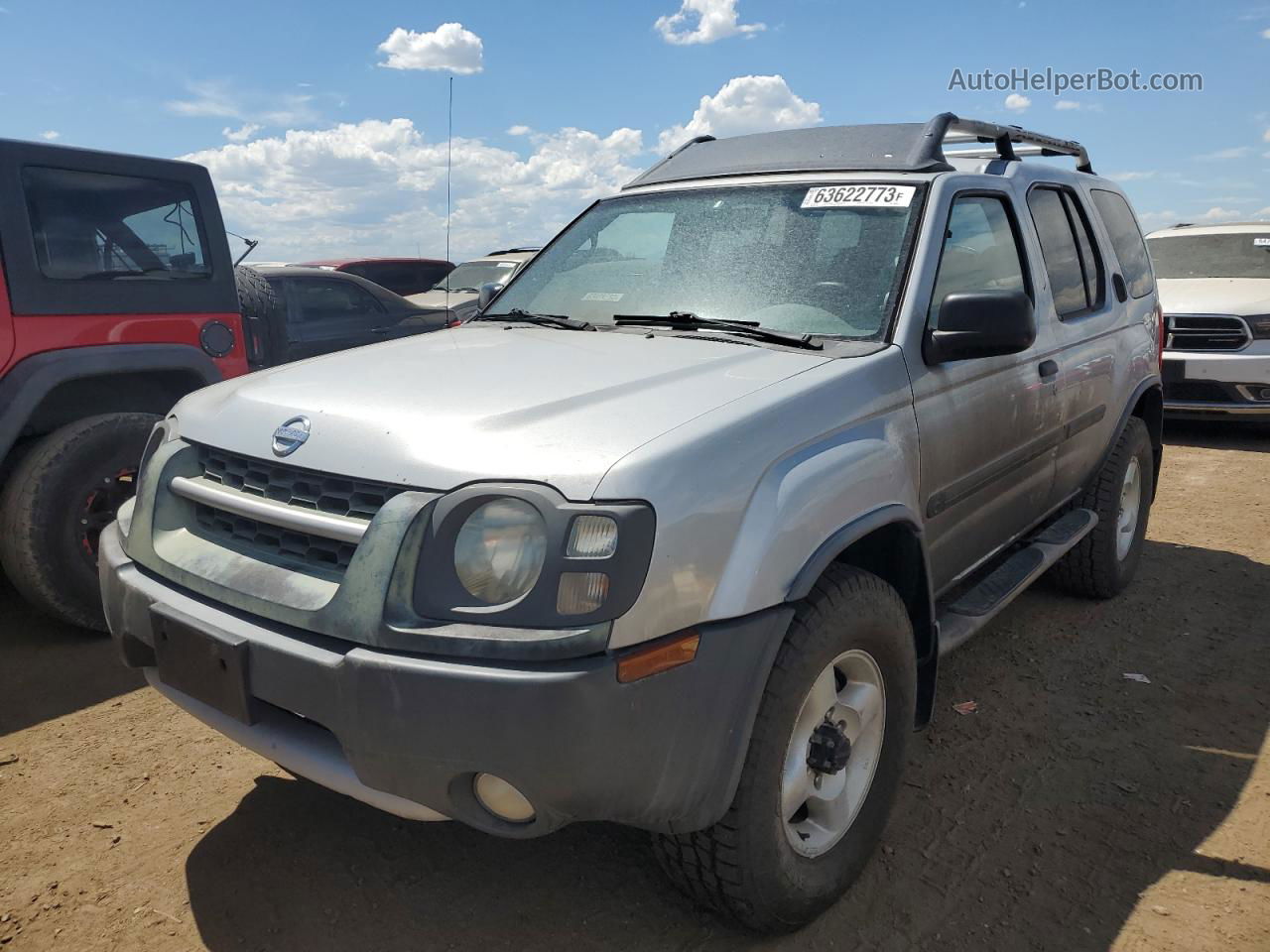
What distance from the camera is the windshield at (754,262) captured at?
2.91 metres

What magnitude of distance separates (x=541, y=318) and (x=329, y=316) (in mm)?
5171

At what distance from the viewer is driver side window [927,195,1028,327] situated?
3.10m

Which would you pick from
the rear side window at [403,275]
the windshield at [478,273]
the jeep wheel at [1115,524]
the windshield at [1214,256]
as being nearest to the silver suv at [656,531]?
the jeep wheel at [1115,524]

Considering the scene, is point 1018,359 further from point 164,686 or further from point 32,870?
point 32,870

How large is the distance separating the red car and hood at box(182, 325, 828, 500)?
1053 cm

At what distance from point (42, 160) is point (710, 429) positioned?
359cm

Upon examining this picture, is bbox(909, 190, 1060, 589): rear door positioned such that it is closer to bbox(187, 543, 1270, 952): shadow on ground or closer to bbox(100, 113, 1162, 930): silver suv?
bbox(100, 113, 1162, 930): silver suv

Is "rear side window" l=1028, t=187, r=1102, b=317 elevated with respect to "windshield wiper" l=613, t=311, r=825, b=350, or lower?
elevated

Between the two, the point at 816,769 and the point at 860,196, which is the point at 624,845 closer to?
the point at 816,769

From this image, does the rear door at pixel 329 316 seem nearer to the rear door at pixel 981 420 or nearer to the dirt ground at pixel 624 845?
the dirt ground at pixel 624 845

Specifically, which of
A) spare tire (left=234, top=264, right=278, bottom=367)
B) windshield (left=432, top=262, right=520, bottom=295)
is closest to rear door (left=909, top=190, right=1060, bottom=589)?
spare tire (left=234, top=264, right=278, bottom=367)

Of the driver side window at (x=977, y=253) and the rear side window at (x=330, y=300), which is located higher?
the driver side window at (x=977, y=253)

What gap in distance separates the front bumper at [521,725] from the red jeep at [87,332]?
2.40 m

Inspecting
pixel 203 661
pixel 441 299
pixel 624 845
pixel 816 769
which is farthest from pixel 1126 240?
pixel 441 299
